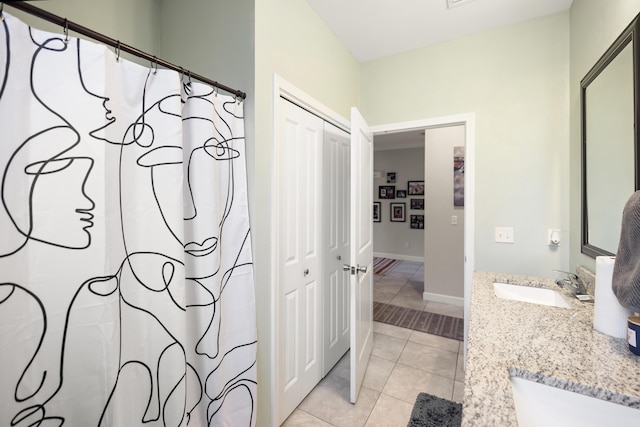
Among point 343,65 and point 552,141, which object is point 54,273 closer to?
point 343,65

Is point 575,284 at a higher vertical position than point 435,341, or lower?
higher

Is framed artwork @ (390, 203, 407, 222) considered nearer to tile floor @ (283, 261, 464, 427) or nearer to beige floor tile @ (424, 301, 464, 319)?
beige floor tile @ (424, 301, 464, 319)

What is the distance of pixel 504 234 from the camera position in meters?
2.08

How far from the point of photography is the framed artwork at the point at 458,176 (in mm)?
3574

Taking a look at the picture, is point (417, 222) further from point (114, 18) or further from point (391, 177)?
point (114, 18)

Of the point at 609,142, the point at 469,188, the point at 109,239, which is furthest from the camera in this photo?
the point at 469,188

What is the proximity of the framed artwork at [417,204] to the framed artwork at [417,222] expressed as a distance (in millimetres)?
181

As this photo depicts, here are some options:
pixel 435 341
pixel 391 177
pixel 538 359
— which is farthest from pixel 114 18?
pixel 391 177

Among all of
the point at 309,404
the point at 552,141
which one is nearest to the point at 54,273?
the point at 309,404

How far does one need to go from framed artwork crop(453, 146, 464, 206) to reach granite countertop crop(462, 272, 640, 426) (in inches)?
98.8

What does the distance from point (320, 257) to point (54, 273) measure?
143 cm

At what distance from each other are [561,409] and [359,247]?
1.24m

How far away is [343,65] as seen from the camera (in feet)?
7.44

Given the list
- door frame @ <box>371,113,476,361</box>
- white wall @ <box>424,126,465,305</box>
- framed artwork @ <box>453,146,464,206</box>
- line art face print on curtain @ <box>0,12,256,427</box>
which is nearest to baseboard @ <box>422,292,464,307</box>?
white wall @ <box>424,126,465,305</box>
